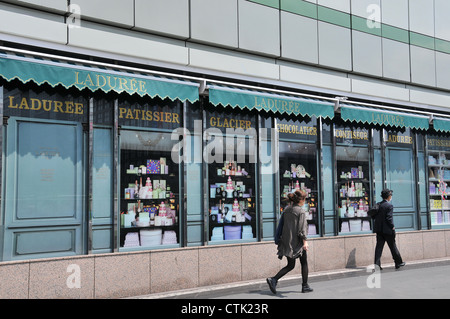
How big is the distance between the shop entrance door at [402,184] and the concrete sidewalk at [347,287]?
2.40m

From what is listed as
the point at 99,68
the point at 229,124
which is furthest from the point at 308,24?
the point at 99,68

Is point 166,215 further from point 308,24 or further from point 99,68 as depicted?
→ point 308,24

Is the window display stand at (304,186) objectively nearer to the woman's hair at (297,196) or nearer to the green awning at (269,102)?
the green awning at (269,102)

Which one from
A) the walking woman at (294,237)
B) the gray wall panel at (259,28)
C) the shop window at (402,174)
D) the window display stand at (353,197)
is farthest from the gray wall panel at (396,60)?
the walking woman at (294,237)

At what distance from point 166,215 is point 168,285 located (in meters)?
1.35

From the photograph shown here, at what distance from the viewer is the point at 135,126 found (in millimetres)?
8906

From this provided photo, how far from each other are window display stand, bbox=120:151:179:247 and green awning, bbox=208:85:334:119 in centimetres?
153

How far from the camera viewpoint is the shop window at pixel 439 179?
13.8m

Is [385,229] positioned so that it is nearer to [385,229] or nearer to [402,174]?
[385,229]

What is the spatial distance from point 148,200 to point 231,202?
1.88 m

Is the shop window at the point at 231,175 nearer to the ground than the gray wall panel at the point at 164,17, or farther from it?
nearer to the ground

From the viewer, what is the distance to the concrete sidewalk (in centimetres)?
808

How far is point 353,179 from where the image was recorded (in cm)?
1207

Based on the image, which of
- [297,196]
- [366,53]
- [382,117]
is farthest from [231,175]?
[366,53]
